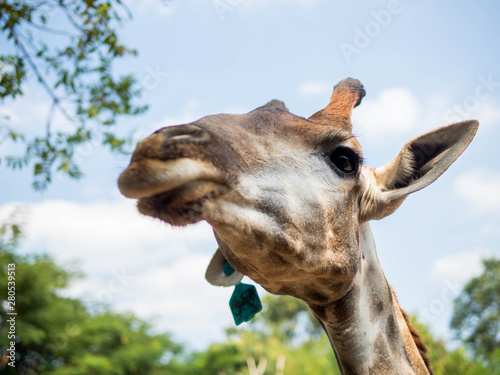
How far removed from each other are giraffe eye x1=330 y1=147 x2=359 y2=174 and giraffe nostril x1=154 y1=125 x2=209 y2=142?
1.09m

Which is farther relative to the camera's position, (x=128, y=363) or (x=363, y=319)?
(x=128, y=363)

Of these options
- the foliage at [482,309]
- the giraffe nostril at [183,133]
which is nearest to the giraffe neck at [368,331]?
the giraffe nostril at [183,133]

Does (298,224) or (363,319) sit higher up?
(298,224)

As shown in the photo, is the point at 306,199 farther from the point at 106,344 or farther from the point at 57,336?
the point at 106,344

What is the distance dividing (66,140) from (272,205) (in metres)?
5.16

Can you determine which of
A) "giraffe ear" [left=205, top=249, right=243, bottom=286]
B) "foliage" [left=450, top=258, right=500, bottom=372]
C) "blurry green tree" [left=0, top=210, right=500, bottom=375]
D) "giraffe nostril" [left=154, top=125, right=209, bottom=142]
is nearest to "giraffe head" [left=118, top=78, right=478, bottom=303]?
"giraffe nostril" [left=154, top=125, right=209, bottom=142]

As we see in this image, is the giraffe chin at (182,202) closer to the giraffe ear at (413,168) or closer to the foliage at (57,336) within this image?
the giraffe ear at (413,168)

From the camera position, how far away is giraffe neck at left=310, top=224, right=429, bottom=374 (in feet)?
9.07

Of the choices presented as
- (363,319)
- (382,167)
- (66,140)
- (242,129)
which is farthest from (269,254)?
(66,140)

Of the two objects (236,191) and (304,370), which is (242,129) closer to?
(236,191)

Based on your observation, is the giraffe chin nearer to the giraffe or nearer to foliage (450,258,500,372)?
the giraffe

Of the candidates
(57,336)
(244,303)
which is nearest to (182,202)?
(244,303)

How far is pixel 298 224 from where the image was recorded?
7.66 ft

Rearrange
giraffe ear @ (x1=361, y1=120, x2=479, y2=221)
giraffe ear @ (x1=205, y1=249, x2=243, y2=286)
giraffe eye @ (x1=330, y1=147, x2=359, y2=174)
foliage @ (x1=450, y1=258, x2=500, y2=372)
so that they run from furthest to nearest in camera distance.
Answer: foliage @ (x1=450, y1=258, x2=500, y2=372) < giraffe ear @ (x1=205, y1=249, x2=243, y2=286) < giraffe ear @ (x1=361, y1=120, x2=479, y2=221) < giraffe eye @ (x1=330, y1=147, x2=359, y2=174)
